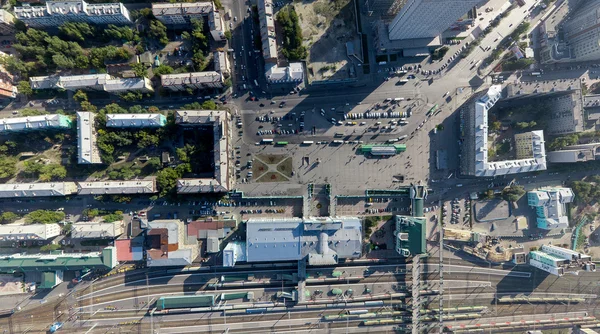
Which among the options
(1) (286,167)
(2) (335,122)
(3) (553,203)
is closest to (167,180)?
(1) (286,167)

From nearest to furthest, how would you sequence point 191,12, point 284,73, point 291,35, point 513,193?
point 191,12
point 284,73
point 291,35
point 513,193

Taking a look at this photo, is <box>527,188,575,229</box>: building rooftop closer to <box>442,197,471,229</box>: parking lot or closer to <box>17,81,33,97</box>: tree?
<box>442,197,471,229</box>: parking lot

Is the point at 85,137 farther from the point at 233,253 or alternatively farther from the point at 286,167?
the point at 286,167

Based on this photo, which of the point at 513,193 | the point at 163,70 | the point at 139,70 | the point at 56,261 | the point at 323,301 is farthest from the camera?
the point at 513,193

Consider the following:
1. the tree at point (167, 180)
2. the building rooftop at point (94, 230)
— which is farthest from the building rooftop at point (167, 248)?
the building rooftop at point (94, 230)

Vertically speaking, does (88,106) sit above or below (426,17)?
below

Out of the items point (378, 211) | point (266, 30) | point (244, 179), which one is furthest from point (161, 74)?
point (378, 211)

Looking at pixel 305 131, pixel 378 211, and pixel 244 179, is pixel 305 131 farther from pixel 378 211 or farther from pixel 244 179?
pixel 378 211
